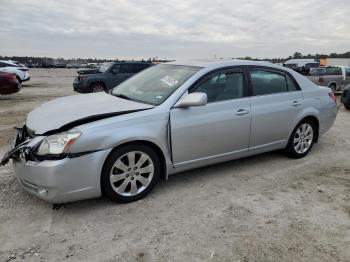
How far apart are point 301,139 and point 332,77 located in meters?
12.3

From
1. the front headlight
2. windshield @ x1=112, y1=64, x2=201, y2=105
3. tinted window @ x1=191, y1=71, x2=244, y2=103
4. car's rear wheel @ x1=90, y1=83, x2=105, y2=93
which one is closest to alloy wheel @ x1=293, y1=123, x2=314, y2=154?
tinted window @ x1=191, y1=71, x2=244, y2=103

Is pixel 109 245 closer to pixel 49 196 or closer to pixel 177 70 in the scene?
pixel 49 196

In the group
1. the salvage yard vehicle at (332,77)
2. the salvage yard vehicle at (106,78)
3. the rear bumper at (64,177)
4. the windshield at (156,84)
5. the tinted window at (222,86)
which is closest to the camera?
the rear bumper at (64,177)

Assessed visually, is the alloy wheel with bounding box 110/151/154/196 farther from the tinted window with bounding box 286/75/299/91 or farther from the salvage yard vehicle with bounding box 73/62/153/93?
the salvage yard vehicle with bounding box 73/62/153/93

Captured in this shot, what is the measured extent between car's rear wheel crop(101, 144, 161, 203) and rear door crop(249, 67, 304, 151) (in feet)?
5.30

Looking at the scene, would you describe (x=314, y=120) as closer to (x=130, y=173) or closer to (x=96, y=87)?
(x=130, y=173)

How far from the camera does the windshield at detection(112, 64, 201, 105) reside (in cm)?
458

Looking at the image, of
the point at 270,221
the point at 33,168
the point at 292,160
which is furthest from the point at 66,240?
the point at 292,160

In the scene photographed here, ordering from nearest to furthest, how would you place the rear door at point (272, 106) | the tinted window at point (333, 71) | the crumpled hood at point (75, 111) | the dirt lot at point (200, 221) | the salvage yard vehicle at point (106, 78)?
the dirt lot at point (200, 221) < the crumpled hood at point (75, 111) < the rear door at point (272, 106) < the salvage yard vehicle at point (106, 78) < the tinted window at point (333, 71)

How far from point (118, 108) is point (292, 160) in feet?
9.87

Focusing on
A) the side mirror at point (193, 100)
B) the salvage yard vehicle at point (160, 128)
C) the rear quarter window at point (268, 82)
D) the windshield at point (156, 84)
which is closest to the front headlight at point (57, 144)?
the salvage yard vehicle at point (160, 128)

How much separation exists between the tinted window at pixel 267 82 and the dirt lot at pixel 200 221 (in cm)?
114

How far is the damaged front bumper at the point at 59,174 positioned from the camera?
3.63 metres

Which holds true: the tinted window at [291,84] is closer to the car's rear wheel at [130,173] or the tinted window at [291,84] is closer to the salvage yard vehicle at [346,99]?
the car's rear wheel at [130,173]
